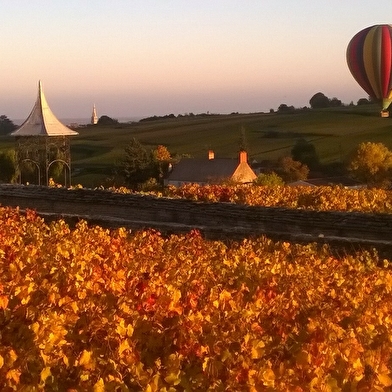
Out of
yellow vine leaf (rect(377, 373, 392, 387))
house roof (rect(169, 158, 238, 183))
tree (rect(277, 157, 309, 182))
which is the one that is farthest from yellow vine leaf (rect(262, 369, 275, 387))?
tree (rect(277, 157, 309, 182))

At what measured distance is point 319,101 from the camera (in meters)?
172

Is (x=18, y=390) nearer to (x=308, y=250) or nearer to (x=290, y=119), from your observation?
(x=308, y=250)

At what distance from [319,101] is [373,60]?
13475cm

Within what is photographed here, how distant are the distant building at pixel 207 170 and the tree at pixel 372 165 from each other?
11.7 m

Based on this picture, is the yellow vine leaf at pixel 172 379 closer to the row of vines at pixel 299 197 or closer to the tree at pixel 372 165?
the row of vines at pixel 299 197

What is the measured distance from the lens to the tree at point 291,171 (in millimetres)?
82906

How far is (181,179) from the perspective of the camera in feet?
257

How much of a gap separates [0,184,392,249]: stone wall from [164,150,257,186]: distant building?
177ft

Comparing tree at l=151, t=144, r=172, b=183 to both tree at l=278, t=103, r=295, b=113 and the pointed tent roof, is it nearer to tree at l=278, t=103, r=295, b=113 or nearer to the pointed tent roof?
the pointed tent roof

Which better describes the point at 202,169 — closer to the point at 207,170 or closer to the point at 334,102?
the point at 207,170

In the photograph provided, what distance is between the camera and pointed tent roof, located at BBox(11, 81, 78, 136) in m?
36.1

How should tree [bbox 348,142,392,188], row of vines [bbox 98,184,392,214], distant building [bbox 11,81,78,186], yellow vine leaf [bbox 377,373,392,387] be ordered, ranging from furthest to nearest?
tree [bbox 348,142,392,188] → distant building [bbox 11,81,78,186] → row of vines [bbox 98,184,392,214] → yellow vine leaf [bbox 377,373,392,387]

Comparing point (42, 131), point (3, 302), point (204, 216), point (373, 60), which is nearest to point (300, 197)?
point (204, 216)

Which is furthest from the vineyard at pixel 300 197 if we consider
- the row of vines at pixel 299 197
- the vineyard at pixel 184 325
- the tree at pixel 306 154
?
the tree at pixel 306 154
